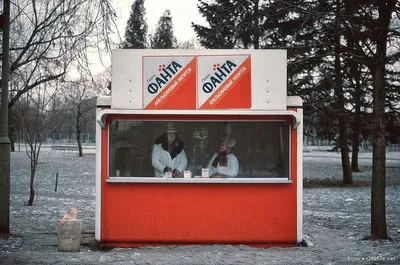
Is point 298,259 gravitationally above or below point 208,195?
below

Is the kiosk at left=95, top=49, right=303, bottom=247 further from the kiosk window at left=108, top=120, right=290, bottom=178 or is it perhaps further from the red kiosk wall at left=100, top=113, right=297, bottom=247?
the kiosk window at left=108, top=120, right=290, bottom=178

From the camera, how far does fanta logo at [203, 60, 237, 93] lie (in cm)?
820

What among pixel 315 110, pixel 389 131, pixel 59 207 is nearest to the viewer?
pixel 59 207

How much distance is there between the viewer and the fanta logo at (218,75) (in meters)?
8.20

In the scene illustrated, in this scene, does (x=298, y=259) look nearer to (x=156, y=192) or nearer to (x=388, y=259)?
(x=388, y=259)

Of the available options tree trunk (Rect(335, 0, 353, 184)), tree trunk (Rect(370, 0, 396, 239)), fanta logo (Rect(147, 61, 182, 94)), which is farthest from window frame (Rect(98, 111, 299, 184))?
tree trunk (Rect(335, 0, 353, 184))

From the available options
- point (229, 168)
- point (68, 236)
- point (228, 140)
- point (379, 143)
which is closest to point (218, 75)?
point (228, 140)

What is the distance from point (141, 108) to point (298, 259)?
3429 mm

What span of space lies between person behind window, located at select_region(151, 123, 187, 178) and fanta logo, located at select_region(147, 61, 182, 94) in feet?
2.36

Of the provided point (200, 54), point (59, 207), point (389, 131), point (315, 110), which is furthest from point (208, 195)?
point (389, 131)

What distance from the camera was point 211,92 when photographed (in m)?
8.19

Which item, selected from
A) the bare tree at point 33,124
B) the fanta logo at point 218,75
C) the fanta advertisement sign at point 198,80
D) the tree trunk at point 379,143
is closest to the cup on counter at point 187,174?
the fanta advertisement sign at point 198,80

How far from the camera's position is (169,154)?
8.52 metres

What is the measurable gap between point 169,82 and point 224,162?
167 cm
